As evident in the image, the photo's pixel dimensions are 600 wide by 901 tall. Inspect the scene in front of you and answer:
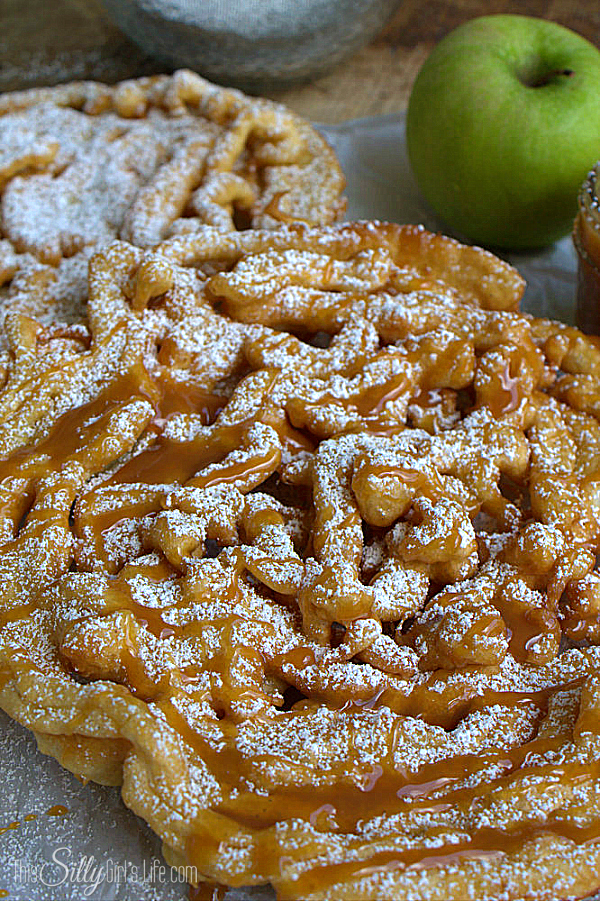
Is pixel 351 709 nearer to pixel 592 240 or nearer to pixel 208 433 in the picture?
pixel 208 433

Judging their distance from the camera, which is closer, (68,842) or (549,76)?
(68,842)

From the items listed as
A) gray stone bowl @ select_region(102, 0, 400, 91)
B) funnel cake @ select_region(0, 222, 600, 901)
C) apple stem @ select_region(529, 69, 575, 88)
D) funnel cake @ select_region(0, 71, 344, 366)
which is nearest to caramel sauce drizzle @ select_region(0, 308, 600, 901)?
funnel cake @ select_region(0, 222, 600, 901)

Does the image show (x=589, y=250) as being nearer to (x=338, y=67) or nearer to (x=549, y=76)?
(x=549, y=76)

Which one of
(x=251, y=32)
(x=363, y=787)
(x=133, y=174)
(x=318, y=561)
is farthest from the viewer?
(x=251, y=32)

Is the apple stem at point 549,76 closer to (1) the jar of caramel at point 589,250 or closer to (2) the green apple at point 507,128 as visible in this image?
(2) the green apple at point 507,128

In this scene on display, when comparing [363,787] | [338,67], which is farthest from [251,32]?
[363,787]

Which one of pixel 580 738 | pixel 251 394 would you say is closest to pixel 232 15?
pixel 251 394
